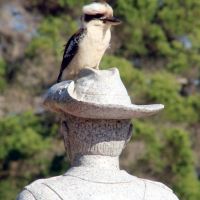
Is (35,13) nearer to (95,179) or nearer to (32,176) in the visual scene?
(32,176)

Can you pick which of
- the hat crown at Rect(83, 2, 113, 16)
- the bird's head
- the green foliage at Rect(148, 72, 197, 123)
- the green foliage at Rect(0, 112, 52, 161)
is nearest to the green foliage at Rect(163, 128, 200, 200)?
the green foliage at Rect(148, 72, 197, 123)

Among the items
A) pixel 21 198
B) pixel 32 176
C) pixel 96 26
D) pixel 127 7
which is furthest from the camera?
pixel 127 7

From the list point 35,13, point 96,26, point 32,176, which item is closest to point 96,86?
point 96,26

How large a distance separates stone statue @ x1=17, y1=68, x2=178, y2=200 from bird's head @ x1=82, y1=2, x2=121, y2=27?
1284 millimetres

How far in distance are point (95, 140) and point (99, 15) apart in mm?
1604

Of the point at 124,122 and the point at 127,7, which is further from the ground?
the point at 124,122

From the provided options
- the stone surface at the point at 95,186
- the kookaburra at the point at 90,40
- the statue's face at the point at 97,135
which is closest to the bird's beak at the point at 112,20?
the kookaburra at the point at 90,40

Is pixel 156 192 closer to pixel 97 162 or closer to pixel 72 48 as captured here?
pixel 97 162

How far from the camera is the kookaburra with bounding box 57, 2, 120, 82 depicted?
992 centimetres

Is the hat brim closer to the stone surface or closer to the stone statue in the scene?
the stone statue

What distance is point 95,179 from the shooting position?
27.3ft

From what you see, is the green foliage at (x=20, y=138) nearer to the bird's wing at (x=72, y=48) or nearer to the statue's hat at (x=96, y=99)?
the bird's wing at (x=72, y=48)

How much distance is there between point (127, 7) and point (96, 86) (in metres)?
19.9

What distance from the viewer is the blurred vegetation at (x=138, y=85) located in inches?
1046
